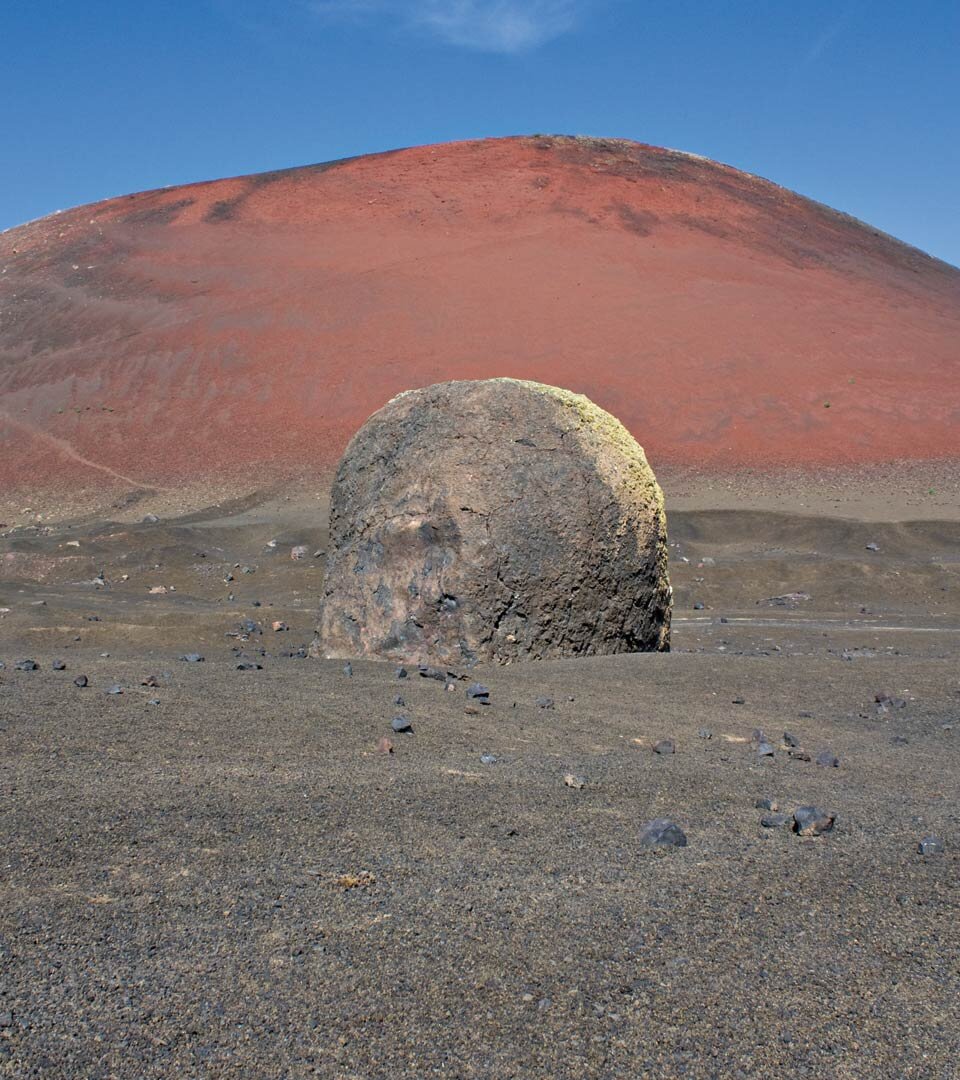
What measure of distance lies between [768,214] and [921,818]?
115 feet

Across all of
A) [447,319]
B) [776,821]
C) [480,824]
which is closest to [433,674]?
[480,824]

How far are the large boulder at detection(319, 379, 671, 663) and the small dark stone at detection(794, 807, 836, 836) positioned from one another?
125 inches

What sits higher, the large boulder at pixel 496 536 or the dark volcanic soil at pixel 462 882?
the large boulder at pixel 496 536

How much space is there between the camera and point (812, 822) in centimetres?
313

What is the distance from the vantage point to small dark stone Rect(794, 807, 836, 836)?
10.2ft

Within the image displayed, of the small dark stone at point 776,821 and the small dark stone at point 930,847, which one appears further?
the small dark stone at point 776,821

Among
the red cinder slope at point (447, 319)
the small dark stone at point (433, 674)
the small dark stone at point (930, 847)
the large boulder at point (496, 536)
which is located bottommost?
the small dark stone at point (930, 847)

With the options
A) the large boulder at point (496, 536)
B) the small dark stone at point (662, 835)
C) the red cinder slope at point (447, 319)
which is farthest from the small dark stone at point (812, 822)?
the red cinder slope at point (447, 319)

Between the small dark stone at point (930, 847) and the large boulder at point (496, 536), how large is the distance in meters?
3.38

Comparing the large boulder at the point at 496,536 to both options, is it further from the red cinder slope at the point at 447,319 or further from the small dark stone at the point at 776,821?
the red cinder slope at the point at 447,319

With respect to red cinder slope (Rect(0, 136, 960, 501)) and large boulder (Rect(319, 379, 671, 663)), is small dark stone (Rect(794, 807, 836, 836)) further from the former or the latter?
red cinder slope (Rect(0, 136, 960, 501))

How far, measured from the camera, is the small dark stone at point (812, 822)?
3.12m

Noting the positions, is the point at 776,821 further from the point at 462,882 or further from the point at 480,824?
the point at 462,882

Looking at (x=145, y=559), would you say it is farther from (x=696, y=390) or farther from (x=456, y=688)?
(x=696, y=390)
